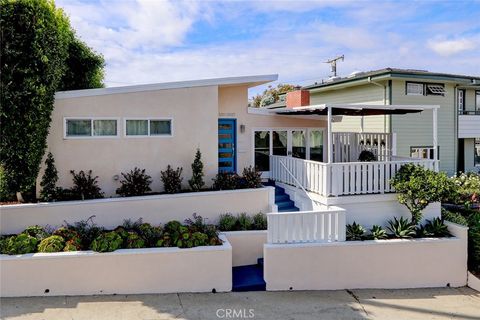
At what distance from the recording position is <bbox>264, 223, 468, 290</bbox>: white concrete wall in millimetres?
9109

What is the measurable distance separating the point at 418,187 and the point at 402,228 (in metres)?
1.15

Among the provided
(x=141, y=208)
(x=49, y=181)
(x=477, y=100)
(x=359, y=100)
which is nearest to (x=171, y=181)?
(x=141, y=208)

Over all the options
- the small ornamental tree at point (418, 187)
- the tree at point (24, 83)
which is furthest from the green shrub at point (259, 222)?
the tree at point (24, 83)

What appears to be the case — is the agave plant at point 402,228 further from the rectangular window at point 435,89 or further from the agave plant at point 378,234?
the rectangular window at point 435,89

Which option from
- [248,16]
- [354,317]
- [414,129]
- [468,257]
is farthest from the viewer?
[414,129]

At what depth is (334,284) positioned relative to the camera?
30.7 ft

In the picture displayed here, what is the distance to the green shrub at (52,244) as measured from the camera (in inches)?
325

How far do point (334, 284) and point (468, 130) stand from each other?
14.7 metres

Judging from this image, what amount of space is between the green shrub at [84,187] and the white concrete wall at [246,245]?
359 cm

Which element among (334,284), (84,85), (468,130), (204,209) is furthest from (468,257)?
(84,85)

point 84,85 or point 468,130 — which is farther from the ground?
point 84,85

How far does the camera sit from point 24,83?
8961mm

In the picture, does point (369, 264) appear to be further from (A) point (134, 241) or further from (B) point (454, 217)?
(A) point (134, 241)

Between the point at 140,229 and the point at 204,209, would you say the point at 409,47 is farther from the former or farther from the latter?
the point at 140,229
